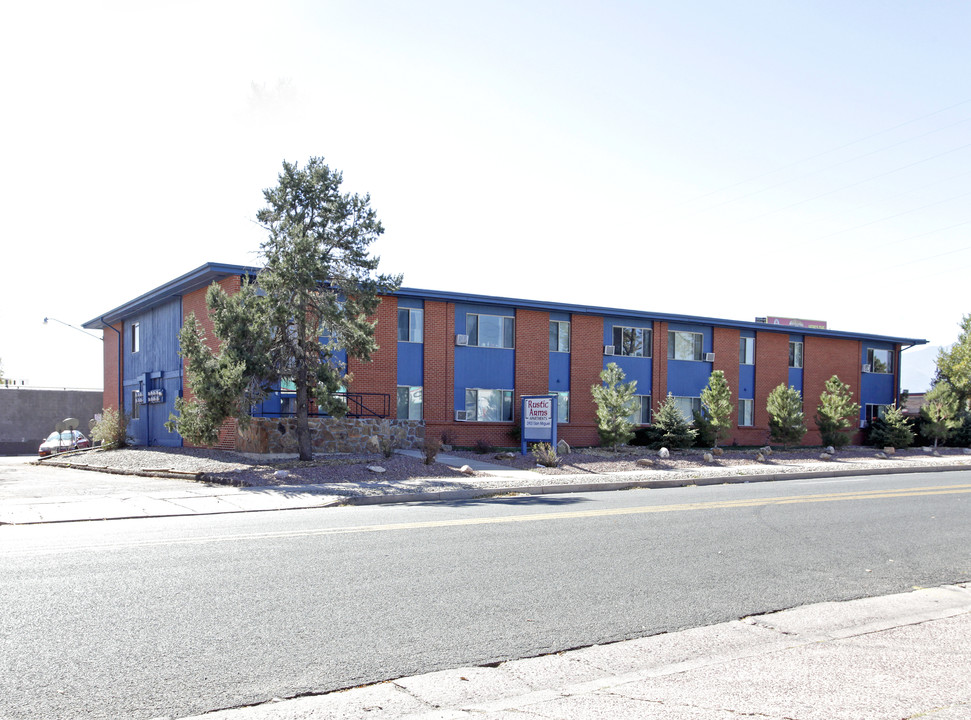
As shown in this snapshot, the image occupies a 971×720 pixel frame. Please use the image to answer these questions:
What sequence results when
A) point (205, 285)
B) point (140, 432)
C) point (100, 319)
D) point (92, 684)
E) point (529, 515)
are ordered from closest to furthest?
→ 1. point (92, 684)
2. point (529, 515)
3. point (205, 285)
4. point (140, 432)
5. point (100, 319)

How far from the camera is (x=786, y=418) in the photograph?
110ft

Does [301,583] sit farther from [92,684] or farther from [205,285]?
[205,285]

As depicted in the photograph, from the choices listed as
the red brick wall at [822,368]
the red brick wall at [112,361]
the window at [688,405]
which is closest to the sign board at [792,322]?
the red brick wall at [822,368]

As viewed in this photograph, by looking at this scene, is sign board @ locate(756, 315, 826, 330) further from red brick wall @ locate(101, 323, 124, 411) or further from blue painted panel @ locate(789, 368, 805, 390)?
red brick wall @ locate(101, 323, 124, 411)

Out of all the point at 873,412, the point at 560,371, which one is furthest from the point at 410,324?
the point at 873,412

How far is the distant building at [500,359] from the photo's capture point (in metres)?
28.9

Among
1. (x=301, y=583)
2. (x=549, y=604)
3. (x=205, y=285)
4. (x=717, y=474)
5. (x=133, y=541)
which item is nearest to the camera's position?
(x=549, y=604)

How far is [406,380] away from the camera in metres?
29.2

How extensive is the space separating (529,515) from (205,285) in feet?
62.8

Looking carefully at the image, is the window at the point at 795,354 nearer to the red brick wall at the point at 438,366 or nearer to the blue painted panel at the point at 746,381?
the blue painted panel at the point at 746,381

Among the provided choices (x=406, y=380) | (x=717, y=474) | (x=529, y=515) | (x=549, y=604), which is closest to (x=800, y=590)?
(x=549, y=604)

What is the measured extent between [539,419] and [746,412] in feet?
51.2

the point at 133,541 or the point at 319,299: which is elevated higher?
the point at 319,299

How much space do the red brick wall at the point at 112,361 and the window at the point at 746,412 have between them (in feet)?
89.8
